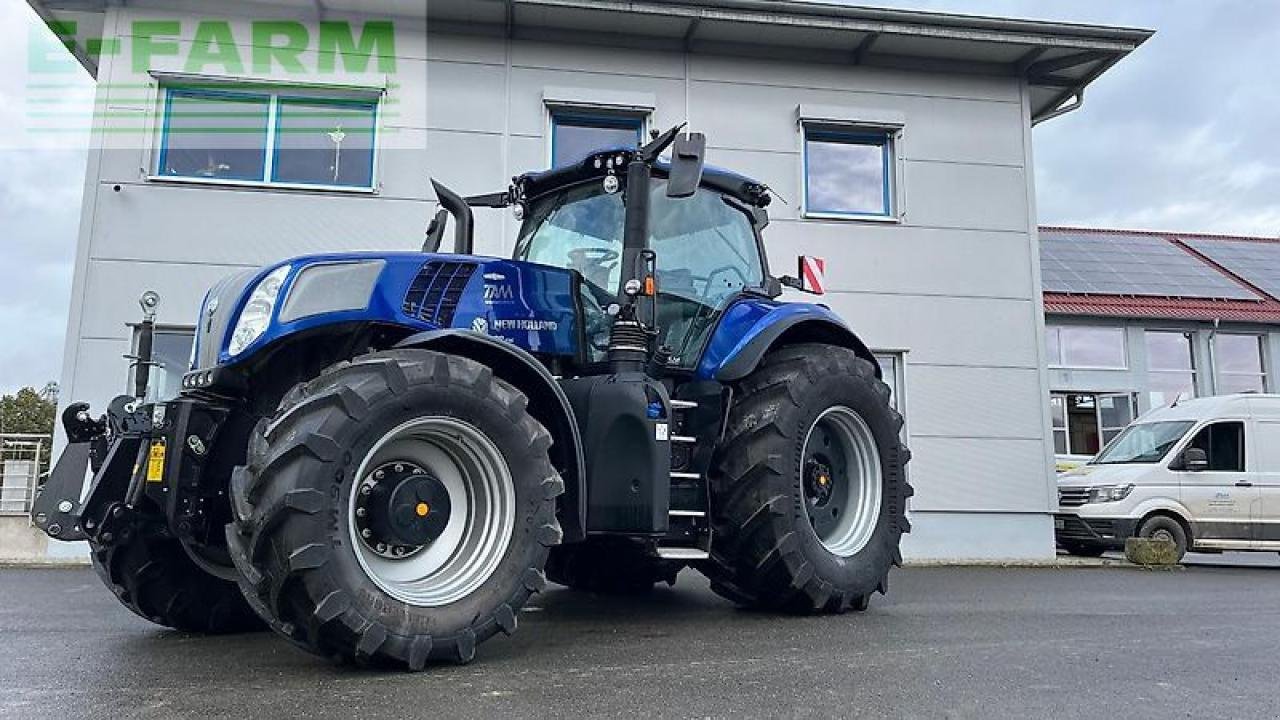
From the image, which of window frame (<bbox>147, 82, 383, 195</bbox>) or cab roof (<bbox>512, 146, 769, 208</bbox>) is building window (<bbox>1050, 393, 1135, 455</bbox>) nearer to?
window frame (<bbox>147, 82, 383, 195</bbox>)

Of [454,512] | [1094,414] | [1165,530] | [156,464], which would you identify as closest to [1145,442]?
[1165,530]

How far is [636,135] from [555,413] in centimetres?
732

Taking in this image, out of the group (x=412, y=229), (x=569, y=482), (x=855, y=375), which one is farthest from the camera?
(x=412, y=229)

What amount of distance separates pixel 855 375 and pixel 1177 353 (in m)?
17.9

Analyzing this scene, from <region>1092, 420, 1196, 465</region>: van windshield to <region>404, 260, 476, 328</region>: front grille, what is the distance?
1042cm

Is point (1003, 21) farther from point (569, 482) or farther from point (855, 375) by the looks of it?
point (569, 482)

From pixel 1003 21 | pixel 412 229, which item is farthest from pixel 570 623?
pixel 1003 21

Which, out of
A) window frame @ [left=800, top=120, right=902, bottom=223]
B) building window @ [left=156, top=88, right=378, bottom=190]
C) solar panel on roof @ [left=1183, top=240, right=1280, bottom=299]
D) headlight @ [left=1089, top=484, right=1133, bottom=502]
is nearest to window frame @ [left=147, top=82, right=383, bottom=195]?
building window @ [left=156, top=88, right=378, bottom=190]

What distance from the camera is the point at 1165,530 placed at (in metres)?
11.4

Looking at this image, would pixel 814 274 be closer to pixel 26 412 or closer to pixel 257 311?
pixel 257 311

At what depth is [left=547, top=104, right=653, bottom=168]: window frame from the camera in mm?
10695

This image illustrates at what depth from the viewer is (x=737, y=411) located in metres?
5.30

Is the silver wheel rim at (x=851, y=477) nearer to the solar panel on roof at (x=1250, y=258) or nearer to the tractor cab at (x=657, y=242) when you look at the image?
the tractor cab at (x=657, y=242)

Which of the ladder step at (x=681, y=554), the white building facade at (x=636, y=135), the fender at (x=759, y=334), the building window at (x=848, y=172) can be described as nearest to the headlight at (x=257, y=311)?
the ladder step at (x=681, y=554)
